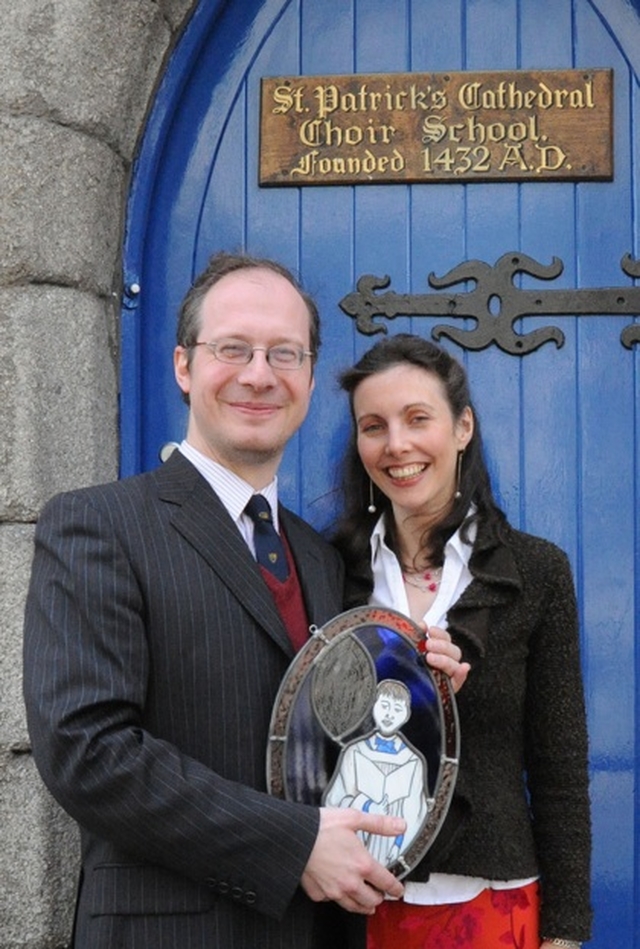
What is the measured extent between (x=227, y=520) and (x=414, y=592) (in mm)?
419

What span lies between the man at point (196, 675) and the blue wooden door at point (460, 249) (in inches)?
34.0

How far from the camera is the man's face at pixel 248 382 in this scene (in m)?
1.75

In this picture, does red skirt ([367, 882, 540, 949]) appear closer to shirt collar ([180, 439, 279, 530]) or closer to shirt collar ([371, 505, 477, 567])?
shirt collar ([371, 505, 477, 567])

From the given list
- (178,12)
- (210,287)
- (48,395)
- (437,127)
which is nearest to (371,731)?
(210,287)

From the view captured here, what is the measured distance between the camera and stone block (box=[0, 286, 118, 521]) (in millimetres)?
2396

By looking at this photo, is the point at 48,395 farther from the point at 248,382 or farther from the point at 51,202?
the point at 248,382

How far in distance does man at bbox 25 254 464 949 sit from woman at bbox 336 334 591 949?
21cm

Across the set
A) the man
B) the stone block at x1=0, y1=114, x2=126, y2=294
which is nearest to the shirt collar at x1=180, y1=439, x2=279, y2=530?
the man

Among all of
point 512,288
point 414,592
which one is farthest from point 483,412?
point 414,592

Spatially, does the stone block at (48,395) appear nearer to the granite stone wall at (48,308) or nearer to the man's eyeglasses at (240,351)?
the granite stone wall at (48,308)

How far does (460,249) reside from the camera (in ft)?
8.70

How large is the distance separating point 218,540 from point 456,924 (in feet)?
2.29

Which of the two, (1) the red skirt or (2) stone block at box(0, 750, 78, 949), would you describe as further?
(2) stone block at box(0, 750, 78, 949)

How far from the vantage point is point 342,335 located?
105 inches
